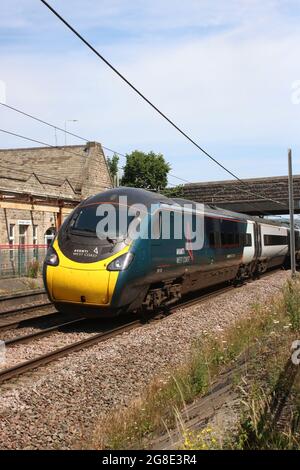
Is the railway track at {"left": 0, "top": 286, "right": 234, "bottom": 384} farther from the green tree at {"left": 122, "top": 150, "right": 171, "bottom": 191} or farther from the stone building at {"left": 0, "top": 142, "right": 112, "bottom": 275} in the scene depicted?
the green tree at {"left": 122, "top": 150, "right": 171, "bottom": 191}

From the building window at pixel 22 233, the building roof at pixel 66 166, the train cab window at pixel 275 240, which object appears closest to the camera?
the train cab window at pixel 275 240

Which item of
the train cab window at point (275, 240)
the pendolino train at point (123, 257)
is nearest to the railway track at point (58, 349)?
the pendolino train at point (123, 257)

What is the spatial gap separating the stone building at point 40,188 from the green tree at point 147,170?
598 inches

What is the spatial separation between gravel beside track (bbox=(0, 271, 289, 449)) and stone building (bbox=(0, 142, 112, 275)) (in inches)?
527

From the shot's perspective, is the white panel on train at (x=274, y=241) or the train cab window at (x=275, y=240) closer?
the white panel on train at (x=274, y=241)

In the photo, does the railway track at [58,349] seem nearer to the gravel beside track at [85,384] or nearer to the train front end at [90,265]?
the gravel beside track at [85,384]

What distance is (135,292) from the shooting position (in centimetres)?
1080

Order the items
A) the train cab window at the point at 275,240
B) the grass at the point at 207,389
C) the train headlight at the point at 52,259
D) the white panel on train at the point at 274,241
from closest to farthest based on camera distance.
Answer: the grass at the point at 207,389 → the train headlight at the point at 52,259 → the white panel on train at the point at 274,241 → the train cab window at the point at 275,240

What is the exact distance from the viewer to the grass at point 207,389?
14.7 ft

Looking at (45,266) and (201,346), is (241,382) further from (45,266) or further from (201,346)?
(45,266)

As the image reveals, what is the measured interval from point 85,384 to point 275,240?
73.1 ft

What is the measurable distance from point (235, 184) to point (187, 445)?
181 feet

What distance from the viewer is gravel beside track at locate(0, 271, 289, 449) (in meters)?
5.66

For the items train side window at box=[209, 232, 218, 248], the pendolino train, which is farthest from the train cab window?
the pendolino train
